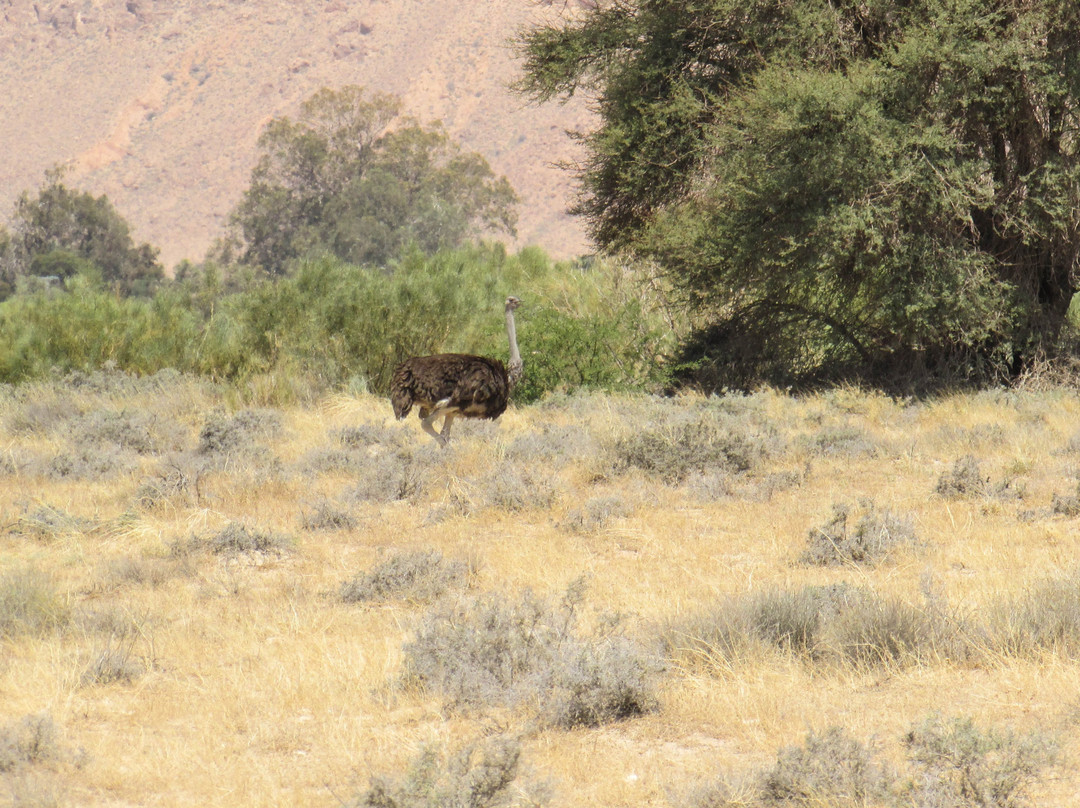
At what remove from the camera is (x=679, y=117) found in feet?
51.8

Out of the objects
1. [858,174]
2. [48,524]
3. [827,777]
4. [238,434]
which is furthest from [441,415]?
[827,777]

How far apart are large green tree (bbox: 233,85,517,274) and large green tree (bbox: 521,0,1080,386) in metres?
36.5

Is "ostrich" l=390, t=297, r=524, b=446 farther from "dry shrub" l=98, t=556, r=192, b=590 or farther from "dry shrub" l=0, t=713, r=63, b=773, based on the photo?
"dry shrub" l=0, t=713, r=63, b=773

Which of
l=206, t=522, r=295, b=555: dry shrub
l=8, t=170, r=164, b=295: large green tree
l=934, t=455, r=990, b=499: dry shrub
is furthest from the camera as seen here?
l=8, t=170, r=164, b=295: large green tree

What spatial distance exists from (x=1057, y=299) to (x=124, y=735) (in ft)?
41.1

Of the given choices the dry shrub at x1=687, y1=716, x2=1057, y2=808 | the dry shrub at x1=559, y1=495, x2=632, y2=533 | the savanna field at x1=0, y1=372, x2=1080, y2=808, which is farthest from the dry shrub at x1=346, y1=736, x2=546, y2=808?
the dry shrub at x1=559, y1=495, x2=632, y2=533

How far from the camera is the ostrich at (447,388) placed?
1085cm

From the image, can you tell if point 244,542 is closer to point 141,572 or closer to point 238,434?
point 141,572

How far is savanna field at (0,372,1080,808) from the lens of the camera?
4395mm

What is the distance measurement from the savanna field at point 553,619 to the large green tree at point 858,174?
2667 mm

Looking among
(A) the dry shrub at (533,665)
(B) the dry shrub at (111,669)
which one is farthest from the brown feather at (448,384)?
(B) the dry shrub at (111,669)

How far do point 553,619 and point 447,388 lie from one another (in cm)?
535

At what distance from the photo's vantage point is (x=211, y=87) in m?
98.2

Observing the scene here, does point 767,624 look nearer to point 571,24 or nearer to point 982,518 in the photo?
point 982,518
